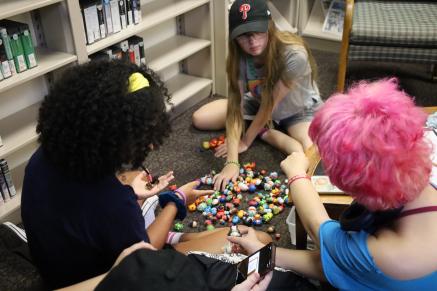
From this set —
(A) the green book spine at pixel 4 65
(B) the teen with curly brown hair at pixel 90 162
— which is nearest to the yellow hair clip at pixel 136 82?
(B) the teen with curly brown hair at pixel 90 162

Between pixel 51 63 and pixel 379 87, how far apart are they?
4.68ft

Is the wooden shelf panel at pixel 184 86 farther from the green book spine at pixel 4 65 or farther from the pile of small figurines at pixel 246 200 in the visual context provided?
the green book spine at pixel 4 65

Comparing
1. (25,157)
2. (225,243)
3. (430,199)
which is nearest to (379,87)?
(430,199)

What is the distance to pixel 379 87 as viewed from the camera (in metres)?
0.95

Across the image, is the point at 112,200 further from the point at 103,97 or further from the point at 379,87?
the point at 379,87

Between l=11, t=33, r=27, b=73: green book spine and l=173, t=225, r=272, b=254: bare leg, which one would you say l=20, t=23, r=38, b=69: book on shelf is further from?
l=173, t=225, r=272, b=254: bare leg

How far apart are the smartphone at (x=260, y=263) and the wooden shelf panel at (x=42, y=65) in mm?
1194

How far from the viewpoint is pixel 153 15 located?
7.85ft

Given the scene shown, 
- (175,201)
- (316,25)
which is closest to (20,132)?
(175,201)

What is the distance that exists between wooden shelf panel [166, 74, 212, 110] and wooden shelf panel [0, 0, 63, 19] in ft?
3.36

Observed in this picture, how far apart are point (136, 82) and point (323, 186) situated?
28.2 inches

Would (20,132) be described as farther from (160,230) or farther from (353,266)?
(353,266)

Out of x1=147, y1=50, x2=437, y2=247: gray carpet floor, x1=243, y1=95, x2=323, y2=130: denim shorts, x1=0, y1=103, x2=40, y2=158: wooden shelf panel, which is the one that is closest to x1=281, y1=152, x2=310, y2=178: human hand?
x1=147, y1=50, x2=437, y2=247: gray carpet floor

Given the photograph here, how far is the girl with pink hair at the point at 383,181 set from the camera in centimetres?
85
